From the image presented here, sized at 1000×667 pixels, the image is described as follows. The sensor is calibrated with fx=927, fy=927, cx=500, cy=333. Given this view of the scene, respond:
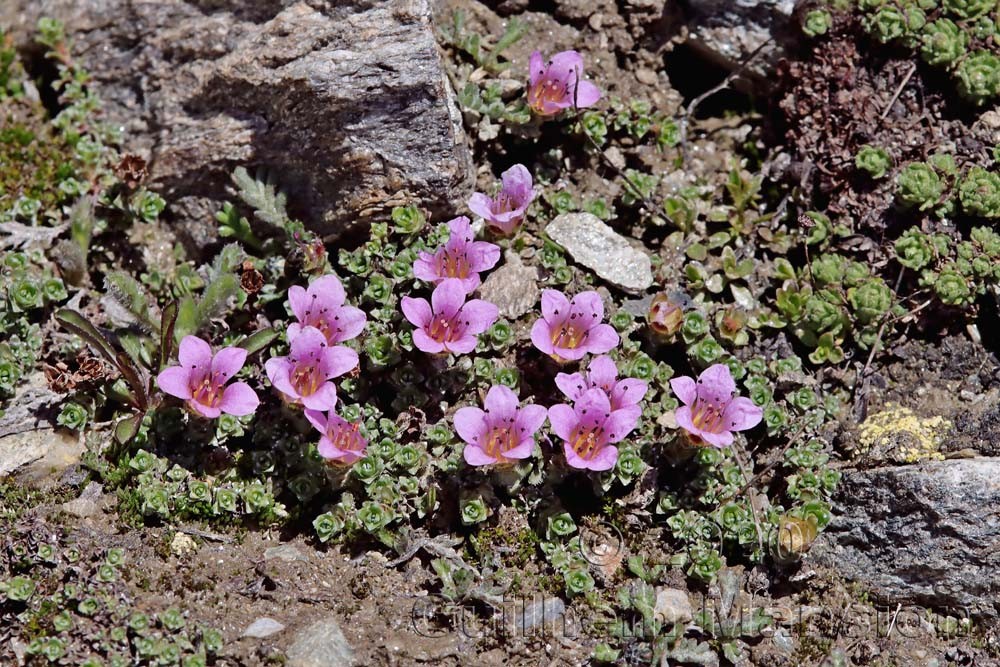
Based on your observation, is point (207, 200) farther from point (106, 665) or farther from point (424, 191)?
point (106, 665)

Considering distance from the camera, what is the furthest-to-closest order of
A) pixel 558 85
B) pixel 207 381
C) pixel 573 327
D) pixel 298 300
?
pixel 558 85
pixel 573 327
pixel 298 300
pixel 207 381

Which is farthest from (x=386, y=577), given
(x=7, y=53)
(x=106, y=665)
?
(x=7, y=53)

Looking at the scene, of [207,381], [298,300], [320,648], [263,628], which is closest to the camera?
[320,648]

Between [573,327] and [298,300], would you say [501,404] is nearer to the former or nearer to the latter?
[573,327]

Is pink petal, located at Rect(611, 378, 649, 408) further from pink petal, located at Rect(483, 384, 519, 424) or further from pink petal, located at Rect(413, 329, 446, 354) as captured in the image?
pink petal, located at Rect(413, 329, 446, 354)

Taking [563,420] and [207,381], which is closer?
[563,420]

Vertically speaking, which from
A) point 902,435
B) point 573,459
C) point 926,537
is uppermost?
point 573,459

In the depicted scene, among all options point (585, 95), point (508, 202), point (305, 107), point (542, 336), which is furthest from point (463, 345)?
point (585, 95)

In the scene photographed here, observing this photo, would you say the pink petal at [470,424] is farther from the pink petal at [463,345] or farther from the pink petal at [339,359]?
the pink petal at [339,359]
